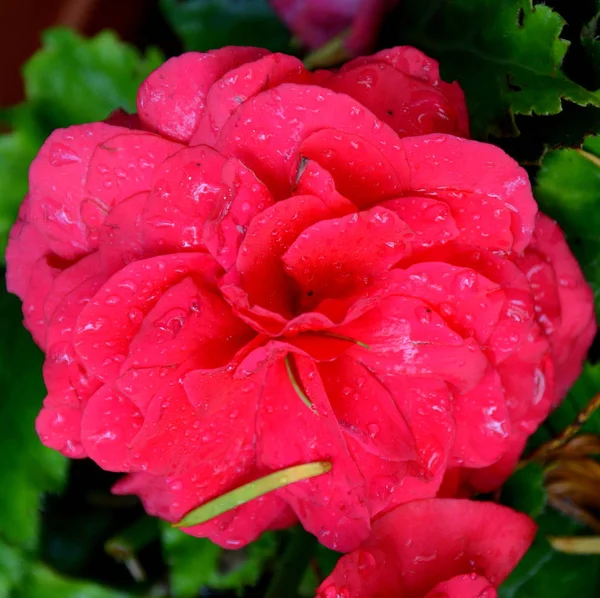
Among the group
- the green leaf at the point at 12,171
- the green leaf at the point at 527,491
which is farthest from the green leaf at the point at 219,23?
the green leaf at the point at 527,491

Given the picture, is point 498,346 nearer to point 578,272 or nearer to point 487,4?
point 578,272

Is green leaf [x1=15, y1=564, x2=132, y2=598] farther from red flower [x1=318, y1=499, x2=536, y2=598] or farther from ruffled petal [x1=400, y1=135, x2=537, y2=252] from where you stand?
ruffled petal [x1=400, y1=135, x2=537, y2=252]

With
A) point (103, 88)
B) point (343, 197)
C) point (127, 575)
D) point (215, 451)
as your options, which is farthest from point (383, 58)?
point (127, 575)

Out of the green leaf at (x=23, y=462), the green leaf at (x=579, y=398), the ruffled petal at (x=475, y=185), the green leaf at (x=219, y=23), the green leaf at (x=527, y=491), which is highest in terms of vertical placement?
the ruffled petal at (x=475, y=185)

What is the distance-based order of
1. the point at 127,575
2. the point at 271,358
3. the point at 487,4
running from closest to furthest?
the point at 271,358, the point at 487,4, the point at 127,575

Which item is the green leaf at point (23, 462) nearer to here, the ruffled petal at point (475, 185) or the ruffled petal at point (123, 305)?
the ruffled petal at point (123, 305)
